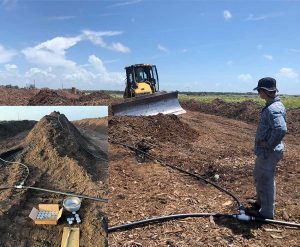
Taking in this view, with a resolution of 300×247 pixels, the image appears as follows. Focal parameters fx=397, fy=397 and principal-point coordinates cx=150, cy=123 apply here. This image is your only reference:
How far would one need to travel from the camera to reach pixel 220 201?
723 centimetres

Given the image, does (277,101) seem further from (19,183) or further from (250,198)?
(19,183)

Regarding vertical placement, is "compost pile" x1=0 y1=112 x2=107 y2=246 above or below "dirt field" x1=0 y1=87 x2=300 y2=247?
above

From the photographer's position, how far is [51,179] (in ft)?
20.5

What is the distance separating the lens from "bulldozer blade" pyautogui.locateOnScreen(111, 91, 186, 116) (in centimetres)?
1741

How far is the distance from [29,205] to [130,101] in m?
12.5

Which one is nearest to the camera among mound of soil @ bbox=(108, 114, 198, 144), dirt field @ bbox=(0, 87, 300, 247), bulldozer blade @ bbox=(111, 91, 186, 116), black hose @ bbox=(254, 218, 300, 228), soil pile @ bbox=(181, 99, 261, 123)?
dirt field @ bbox=(0, 87, 300, 247)

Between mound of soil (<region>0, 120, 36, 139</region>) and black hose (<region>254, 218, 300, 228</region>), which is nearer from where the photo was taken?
black hose (<region>254, 218, 300, 228</region>)

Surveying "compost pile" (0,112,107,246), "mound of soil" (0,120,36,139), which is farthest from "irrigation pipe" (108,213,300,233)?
"mound of soil" (0,120,36,139)

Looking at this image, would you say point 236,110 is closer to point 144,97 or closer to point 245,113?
point 245,113

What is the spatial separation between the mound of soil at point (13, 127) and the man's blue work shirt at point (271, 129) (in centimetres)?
432

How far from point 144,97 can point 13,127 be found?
10729 mm

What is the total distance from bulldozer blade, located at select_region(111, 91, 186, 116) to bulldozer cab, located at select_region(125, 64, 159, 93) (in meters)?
2.40

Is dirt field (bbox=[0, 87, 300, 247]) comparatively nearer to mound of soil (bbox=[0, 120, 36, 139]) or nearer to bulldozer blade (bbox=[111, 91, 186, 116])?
mound of soil (bbox=[0, 120, 36, 139])

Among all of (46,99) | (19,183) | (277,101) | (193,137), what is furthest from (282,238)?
(46,99)
